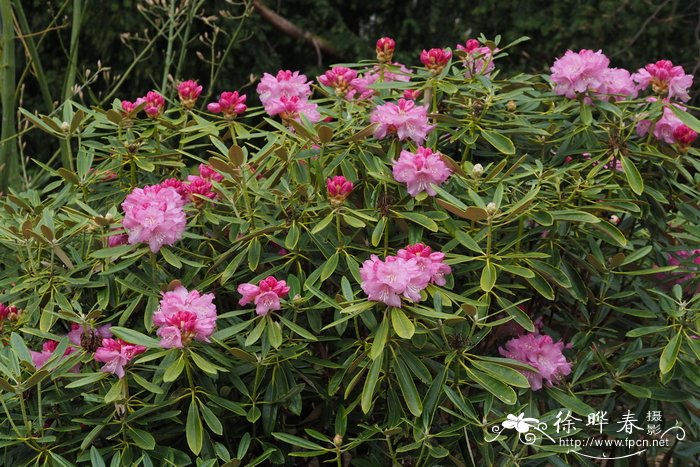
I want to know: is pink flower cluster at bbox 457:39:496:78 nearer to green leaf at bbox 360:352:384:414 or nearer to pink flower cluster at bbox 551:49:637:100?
pink flower cluster at bbox 551:49:637:100

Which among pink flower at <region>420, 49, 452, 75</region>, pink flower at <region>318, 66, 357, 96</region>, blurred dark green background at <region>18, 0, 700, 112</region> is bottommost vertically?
blurred dark green background at <region>18, 0, 700, 112</region>

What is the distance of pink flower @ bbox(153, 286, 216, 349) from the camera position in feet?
5.51

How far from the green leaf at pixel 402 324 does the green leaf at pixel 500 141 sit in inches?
21.0

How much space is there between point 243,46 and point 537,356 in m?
3.97

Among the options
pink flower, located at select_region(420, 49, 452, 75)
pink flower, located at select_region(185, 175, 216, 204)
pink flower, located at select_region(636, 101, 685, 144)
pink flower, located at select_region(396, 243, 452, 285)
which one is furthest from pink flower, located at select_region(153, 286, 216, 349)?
pink flower, located at select_region(636, 101, 685, 144)

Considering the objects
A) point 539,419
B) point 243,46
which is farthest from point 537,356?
point 243,46

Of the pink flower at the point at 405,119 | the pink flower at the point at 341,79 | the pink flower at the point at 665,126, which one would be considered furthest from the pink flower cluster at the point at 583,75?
the pink flower at the point at 341,79

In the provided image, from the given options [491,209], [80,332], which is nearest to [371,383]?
[491,209]

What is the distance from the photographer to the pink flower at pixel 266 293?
5.82 feet

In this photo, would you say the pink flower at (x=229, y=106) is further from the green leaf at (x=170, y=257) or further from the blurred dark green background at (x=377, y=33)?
the blurred dark green background at (x=377, y=33)

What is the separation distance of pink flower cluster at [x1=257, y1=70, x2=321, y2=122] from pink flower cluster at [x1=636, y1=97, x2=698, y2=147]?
2.47 feet

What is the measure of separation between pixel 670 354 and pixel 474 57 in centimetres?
92

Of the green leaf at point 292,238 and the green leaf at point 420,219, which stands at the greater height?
the green leaf at point 420,219

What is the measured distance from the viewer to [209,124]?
2256 mm
